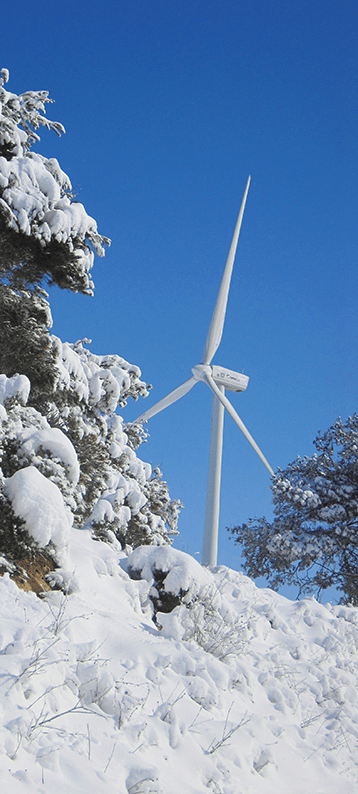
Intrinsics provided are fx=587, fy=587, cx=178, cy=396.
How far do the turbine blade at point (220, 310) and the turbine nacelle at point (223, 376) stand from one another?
2.34ft

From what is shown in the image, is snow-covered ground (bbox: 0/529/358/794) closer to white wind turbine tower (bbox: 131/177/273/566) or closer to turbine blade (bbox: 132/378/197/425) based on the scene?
white wind turbine tower (bbox: 131/177/273/566)

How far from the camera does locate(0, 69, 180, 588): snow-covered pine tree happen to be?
584cm

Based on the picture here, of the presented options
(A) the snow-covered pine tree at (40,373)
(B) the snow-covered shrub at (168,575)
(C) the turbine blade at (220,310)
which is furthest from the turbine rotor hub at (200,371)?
(B) the snow-covered shrub at (168,575)

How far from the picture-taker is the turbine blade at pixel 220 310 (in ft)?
105

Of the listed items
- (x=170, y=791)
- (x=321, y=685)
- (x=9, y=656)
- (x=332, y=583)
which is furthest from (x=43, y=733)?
(x=332, y=583)

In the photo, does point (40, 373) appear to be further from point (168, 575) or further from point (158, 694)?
point (158, 694)

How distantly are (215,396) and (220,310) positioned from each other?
4731 mm

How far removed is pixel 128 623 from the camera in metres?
5.88

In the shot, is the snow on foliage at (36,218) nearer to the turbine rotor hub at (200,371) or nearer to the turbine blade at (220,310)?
the turbine blade at (220,310)

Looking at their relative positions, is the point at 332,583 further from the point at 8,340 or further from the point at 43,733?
the point at 43,733

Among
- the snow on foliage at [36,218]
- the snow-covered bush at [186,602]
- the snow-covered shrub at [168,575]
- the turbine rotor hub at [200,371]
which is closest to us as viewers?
the snow-covered bush at [186,602]

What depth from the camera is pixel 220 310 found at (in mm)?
32094

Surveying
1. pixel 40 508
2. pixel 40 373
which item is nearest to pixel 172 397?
pixel 40 373

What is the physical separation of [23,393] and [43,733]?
186 inches
